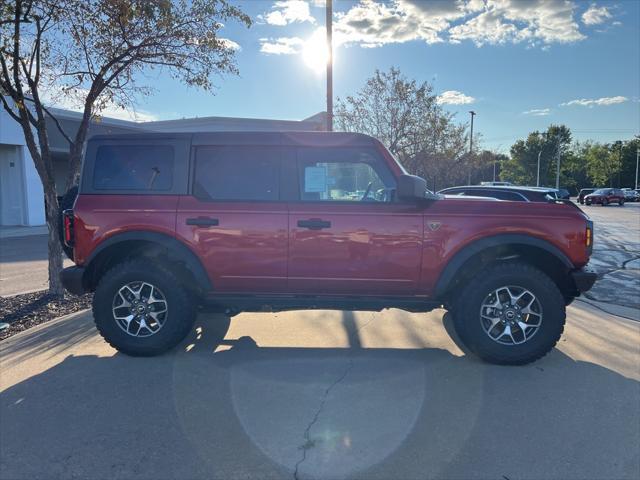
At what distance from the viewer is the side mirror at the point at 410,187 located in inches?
150

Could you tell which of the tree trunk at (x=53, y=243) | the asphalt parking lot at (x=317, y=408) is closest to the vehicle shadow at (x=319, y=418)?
the asphalt parking lot at (x=317, y=408)

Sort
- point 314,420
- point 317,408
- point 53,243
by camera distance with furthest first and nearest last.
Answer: point 53,243
point 317,408
point 314,420

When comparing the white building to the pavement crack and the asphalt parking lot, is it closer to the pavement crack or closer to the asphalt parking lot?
the asphalt parking lot

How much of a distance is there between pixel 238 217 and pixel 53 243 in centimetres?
389

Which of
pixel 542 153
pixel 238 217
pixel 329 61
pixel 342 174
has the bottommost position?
pixel 238 217

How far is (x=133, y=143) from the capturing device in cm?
436

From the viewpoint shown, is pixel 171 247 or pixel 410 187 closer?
pixel 410 187

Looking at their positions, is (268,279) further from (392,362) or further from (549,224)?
(549,224)

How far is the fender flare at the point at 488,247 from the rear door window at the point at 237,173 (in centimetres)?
175

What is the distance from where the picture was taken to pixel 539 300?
398 cm

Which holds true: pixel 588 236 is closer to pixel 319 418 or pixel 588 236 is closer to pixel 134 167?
pixel 319 418

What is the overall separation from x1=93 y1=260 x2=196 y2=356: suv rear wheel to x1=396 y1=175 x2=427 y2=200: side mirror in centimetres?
229

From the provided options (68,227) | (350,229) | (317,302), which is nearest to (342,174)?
(350,229)

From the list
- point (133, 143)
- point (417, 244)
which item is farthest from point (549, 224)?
point (133, 143)
